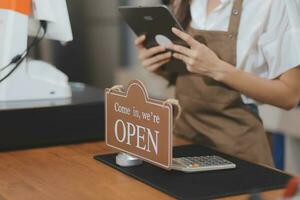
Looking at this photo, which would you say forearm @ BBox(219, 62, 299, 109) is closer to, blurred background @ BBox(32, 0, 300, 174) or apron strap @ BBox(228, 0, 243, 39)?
apron strap @ BBox(228, 0, 243, 39)

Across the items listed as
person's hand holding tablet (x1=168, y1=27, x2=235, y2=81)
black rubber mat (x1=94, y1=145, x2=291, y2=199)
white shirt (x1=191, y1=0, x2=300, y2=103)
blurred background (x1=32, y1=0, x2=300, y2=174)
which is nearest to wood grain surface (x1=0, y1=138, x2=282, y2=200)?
black rubber mat (x1=94, y1=145, x2=291, y2=199)

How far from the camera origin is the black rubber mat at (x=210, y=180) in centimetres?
98

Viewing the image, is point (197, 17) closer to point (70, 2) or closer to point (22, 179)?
point (22, 179)

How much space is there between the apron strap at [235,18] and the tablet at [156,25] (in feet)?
0.46

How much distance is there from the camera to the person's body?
55.2 inches

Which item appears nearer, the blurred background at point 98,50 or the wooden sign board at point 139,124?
the wooden sign board at point 139,124

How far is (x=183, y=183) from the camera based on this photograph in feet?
3.37

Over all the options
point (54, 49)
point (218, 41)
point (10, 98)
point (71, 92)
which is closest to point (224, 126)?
point (218, 41)

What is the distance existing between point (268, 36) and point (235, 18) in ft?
0.36

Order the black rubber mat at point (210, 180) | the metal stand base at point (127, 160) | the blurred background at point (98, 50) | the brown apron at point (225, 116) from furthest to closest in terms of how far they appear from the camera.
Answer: the blurred background at point (98, 50) → the brown apron at point (225, 116) → the metal stand base at point (127, 160) → the black rubber mat at point (210, 180)

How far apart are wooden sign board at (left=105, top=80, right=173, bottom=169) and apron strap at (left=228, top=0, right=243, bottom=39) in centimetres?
45

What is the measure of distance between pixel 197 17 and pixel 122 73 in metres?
2.08

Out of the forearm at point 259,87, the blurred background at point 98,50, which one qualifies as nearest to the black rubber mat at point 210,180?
the forearm at point 259,87

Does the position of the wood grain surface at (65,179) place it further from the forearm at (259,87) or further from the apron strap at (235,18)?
the apron strap at (235,18)
